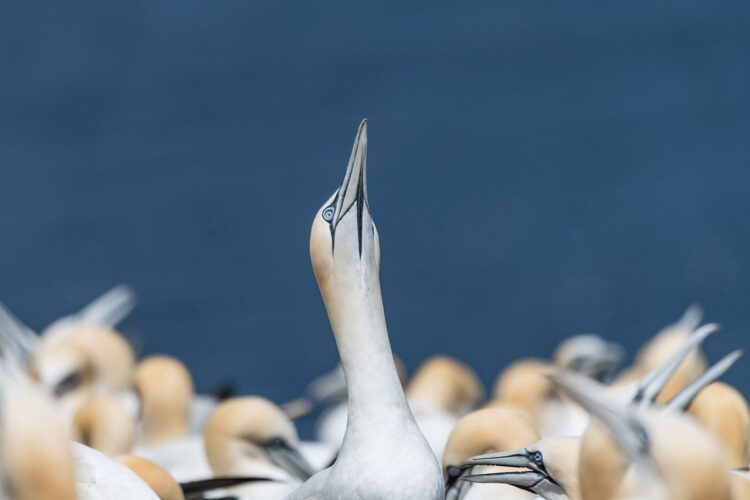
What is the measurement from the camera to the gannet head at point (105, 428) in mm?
7367

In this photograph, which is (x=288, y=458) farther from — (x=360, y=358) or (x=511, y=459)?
(x=360, y=358)

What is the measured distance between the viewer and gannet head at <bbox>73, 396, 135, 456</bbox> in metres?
7.37

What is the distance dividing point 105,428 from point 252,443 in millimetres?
670

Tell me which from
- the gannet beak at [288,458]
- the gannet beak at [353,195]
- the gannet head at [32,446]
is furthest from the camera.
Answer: the gannet beak at [288,458]

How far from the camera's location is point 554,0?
61.5 feet

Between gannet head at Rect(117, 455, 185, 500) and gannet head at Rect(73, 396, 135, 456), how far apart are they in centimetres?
143

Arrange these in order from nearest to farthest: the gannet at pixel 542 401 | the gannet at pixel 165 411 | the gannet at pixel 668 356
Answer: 1. the gannet at pixel 165 411
2. the gannet at pixel 668 356
3. the gannet at pixel 542 401

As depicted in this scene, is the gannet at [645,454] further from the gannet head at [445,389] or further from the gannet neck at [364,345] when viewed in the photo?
the gannet head at [445,389]

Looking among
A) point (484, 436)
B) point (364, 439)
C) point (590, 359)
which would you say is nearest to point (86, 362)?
point (590, 359)

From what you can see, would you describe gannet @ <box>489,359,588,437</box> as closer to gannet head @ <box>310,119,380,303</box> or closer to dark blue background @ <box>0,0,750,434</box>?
gannet head @ <box>310,119,380,303</box>

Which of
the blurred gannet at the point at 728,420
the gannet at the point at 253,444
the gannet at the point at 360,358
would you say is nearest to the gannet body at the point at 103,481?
the gannet at the point at 360,358

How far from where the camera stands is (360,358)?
502cm

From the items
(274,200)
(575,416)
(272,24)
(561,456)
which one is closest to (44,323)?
(274,200)

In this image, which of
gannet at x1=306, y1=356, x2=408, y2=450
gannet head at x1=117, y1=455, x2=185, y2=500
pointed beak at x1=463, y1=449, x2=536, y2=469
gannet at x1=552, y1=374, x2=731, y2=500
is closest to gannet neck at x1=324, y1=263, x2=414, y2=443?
pointed beak at x1=463, y1=449, x2=536, y2=469
